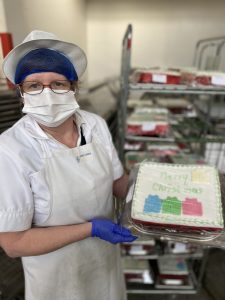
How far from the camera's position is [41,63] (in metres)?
0.69

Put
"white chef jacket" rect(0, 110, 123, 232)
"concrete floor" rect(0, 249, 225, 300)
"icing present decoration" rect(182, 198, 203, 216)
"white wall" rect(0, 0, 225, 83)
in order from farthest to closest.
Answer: "white wall" rect(0, 0, 225, 83), "concrete floor" rect(0, 249, 225, 300), "icing present decoration" rect(182, 198, 203, 216), "white chef jacket" rect(0, 110, 123, 232)

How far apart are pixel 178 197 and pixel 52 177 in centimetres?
41

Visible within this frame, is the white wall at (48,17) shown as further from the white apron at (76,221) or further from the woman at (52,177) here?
the white apron at (76,221)

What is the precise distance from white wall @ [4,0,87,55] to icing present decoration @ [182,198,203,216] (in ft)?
3.77

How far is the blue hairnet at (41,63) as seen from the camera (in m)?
0.68

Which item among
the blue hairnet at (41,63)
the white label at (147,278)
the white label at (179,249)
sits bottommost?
the white label at (147,278)

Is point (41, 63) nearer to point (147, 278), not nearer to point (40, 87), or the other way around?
point (40, 87)

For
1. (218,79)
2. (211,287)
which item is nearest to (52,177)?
(218,79)

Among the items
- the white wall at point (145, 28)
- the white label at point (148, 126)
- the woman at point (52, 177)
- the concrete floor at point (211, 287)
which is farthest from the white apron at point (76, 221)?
the white wall at point (145, 28)

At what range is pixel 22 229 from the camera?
2.26ft

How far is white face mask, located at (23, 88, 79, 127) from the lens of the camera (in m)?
0.71

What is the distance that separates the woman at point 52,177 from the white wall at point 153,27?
217cm

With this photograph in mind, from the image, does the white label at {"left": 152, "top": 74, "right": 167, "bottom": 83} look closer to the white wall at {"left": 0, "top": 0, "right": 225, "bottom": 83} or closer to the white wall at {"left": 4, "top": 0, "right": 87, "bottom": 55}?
the white wall at {"left": 4, "top": 0, "right": 87, "bottom": 55}

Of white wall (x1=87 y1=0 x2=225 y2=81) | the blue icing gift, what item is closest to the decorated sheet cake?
the blue icing gift
